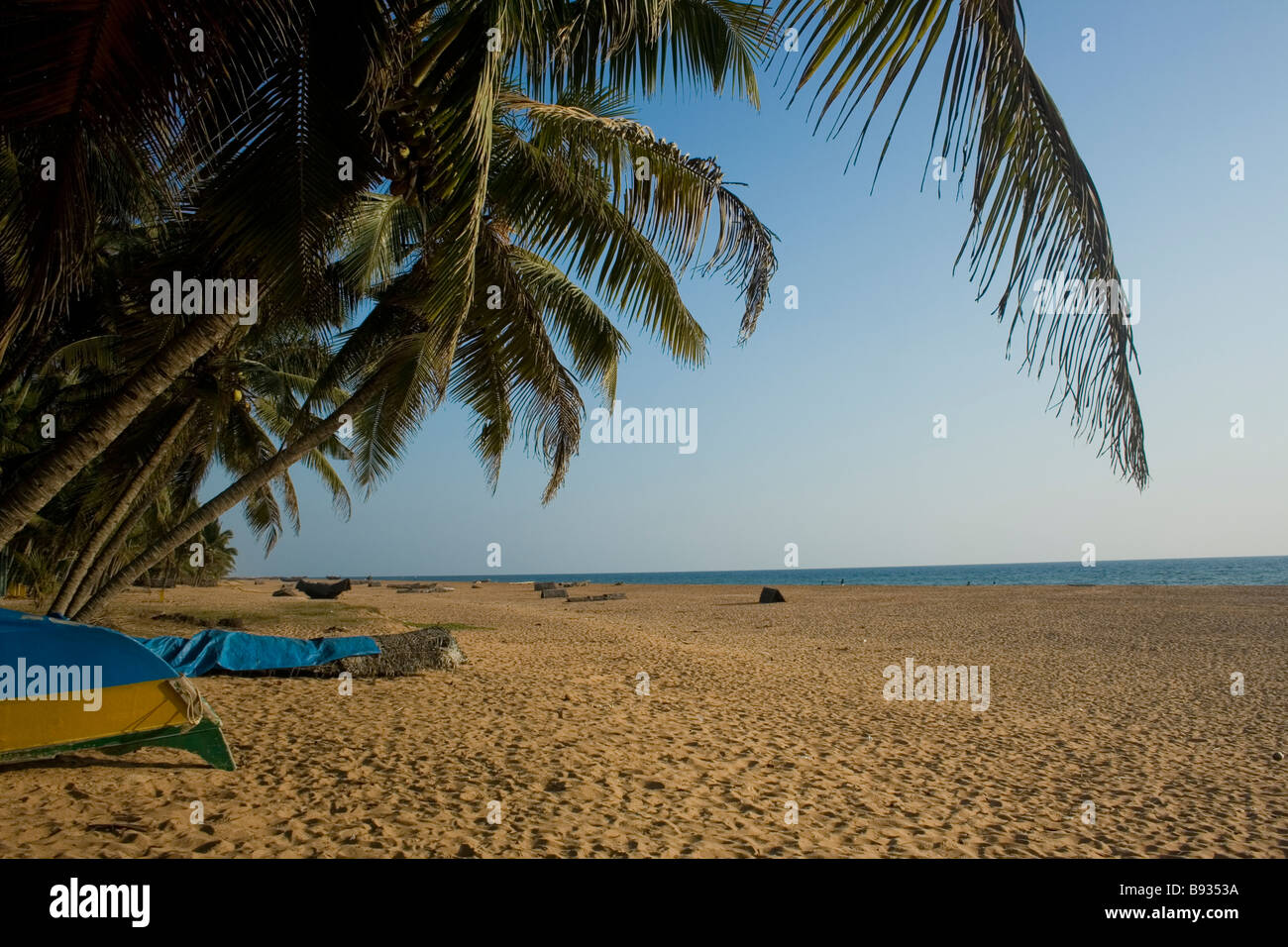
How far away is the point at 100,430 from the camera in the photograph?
16.5 ft

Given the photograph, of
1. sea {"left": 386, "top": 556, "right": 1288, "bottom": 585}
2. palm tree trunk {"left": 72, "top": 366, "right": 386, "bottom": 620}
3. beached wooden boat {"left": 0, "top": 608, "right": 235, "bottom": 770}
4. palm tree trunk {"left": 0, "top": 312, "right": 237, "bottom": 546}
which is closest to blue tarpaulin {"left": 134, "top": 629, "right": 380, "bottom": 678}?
palm tree trunk {"left": 72, "top": 366, "right": 386, "bottom": 620}

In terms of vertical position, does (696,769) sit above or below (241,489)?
below

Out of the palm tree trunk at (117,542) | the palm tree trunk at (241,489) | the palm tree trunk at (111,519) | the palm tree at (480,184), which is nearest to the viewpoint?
the palm tree at (480,184)

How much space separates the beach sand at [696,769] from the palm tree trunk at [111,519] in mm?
2188

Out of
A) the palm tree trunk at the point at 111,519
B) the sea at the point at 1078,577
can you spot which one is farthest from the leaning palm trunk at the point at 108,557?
the sea at the point at 1078,577

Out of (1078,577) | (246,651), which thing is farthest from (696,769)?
(1078,577)

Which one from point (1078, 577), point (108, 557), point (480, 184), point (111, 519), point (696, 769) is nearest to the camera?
point (480, 184)

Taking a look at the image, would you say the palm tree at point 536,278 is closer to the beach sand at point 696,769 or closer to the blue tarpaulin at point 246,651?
the blue tarpaulin at point 246,651

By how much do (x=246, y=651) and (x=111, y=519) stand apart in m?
2.44

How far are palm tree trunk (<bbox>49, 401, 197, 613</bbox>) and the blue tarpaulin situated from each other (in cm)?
113

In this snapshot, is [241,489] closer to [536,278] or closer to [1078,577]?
[536,278]

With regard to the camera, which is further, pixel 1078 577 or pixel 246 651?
pixel 1078 577

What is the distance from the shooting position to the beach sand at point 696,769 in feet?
16.0

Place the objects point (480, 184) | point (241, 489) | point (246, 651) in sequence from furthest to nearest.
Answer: point (246, 651) → point (241, 489) → point (480, 184)
